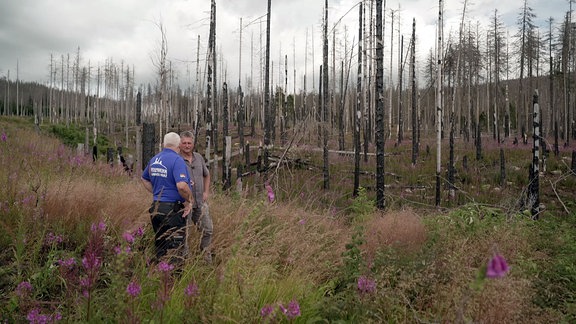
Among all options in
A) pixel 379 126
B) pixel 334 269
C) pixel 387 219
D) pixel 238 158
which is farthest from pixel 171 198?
pixel 238 158

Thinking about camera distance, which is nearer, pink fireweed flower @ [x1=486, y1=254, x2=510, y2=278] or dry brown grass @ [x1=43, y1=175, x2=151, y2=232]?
pink fireweed flower @ [x1=486, y1=254, x2=510, y2=278]

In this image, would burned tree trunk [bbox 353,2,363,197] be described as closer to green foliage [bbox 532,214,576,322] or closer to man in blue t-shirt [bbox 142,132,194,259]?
green foliage [bbox 532,214,576,322]

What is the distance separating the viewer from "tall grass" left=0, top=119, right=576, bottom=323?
7.80 feet

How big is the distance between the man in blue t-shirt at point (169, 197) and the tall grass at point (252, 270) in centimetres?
23

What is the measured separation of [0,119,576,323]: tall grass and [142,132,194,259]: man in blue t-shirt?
0.75ft

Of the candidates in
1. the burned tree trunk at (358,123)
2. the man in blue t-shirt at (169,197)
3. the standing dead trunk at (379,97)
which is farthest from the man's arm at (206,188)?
the burned tree trunk at (358,123)

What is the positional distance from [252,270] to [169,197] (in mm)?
1126

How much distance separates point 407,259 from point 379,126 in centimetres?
501

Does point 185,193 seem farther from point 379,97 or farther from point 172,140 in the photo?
point 379,97

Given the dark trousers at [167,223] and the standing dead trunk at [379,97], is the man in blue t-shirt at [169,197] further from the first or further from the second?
the standing dead trunk at [379,97]

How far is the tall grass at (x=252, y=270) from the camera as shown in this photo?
2.38 metres

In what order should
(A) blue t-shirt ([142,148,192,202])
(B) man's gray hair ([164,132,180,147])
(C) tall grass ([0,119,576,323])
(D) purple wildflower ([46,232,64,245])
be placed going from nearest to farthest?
(C) tall grass ([0,119,576,323]), (D) purple wildflower ([46,232,64,245]), (A) blue t-shirt ([142,148,192,202]), (B) man's gray hair ([164,132,180,147])

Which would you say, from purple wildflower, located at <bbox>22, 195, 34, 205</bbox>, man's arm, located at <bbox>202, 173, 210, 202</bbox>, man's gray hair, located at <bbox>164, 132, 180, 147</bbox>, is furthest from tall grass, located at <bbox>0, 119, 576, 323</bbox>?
man's gray hair, located at <bbox>164, 132, 180, 147</bbox>

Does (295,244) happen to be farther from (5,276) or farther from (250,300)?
(5,276)
